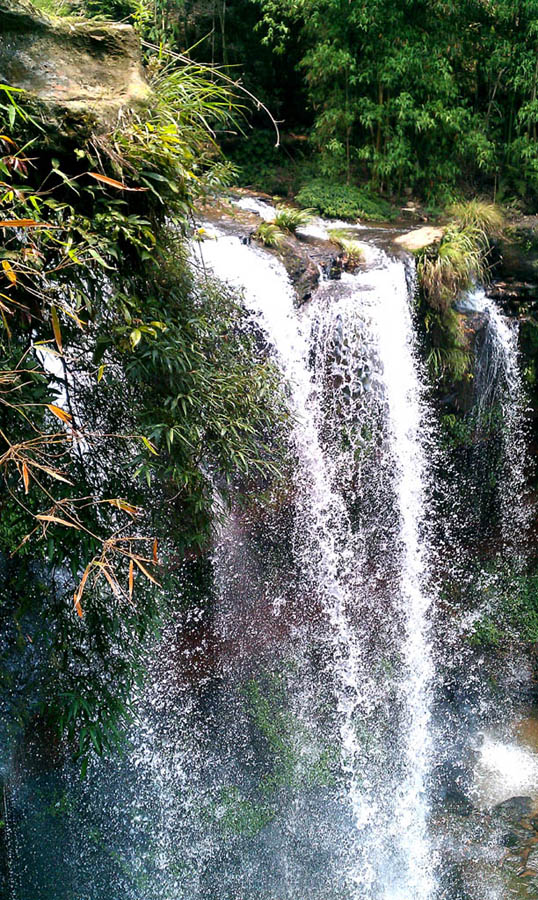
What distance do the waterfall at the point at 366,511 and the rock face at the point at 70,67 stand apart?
7.64 ft

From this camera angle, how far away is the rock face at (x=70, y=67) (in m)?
3.41

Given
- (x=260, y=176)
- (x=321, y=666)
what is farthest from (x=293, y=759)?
(x=260, y=176)

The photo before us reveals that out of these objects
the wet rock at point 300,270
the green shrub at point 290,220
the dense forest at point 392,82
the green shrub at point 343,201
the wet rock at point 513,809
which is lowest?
the wet rock at point 513,809

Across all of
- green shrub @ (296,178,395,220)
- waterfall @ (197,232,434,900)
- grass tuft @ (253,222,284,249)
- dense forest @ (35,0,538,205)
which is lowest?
waterfall @ (197,232,434,900)

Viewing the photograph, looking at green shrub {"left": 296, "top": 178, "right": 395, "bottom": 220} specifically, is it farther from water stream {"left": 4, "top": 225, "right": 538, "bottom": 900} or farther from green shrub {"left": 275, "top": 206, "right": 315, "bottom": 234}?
water stream {"left": 4, "top": 225, "right": 538, "bottom": 900}

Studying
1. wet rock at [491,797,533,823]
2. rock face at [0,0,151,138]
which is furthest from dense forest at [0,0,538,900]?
wet rock at [491,797,533,823]

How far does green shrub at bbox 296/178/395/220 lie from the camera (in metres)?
8.17

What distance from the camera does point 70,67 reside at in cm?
359

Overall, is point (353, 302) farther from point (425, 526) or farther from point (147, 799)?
point (147, 799)

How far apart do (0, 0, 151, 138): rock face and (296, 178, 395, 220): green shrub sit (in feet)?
15.2

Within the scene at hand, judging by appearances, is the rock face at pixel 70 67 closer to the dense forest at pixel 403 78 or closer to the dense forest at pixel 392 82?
the dense forest at pixel 392 82

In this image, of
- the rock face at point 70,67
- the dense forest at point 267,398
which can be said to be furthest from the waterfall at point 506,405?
the rock face at point 70,67

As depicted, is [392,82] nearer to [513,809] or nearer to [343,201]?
[343,201]

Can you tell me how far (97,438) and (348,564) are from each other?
10.9ft
